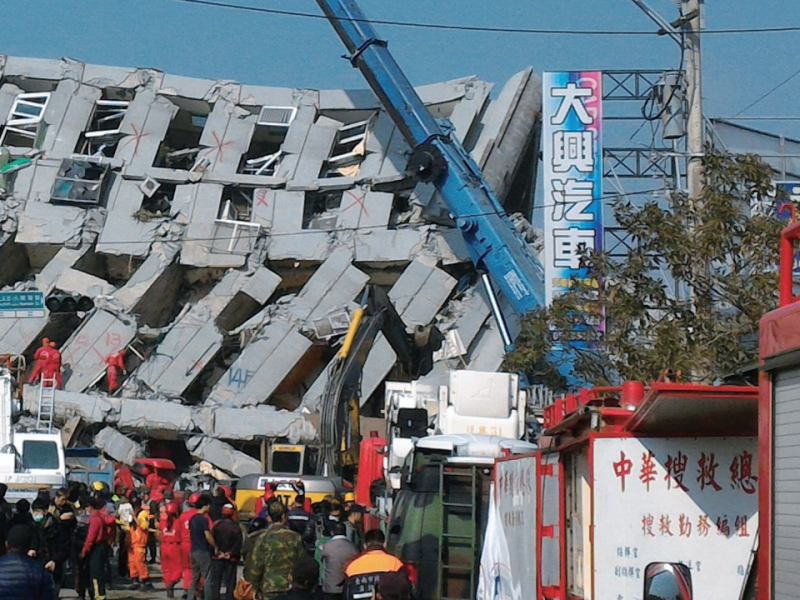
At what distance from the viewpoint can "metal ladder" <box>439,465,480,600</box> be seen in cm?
1328

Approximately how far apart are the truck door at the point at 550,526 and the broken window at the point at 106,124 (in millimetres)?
33141

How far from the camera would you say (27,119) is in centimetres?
4041

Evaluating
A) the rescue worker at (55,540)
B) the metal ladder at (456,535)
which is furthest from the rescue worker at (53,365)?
the metal ladder at (456,535)

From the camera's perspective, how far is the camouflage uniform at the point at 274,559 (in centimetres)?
1212

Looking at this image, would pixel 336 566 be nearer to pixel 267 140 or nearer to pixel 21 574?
pixel 21 574

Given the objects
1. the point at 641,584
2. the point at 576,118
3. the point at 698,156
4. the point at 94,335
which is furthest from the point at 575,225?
the point at 641,584

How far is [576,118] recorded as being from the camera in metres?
28.4

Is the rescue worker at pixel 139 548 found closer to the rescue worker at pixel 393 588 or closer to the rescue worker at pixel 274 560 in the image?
the rescue worker at pixel 274 560

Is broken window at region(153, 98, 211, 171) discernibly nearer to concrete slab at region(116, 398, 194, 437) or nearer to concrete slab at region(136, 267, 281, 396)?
concrete slab at region(136, 267, 281, 396)

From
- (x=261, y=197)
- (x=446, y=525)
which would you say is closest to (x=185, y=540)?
(x=446, y=525)

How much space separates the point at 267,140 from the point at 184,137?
3.55 m

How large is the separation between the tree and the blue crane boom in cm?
1664

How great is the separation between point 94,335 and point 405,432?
17636 mm

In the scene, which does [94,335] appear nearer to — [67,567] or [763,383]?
[67,567]
